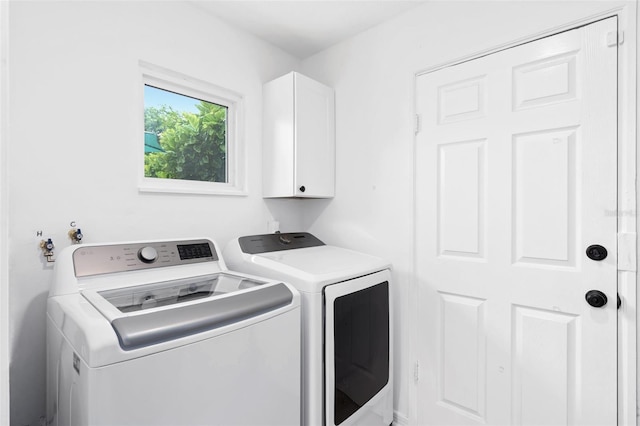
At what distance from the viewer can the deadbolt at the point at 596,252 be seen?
1.29 m

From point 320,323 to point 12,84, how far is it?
1615 millimetres

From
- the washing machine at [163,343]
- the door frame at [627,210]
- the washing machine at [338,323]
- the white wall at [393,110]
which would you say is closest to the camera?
the washing machine at [163,343]

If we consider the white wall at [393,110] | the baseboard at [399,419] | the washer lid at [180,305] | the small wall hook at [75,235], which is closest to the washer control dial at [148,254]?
the washer lid at [180,305]

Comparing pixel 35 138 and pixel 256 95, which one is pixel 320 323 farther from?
pixel 256 95

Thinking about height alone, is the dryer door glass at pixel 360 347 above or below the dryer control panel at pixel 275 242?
below

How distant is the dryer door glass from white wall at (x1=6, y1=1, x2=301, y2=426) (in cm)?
97

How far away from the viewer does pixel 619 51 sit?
1.27 m

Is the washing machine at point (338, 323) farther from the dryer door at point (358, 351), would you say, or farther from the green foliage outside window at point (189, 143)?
the green foliage outside window at point (189, 143)

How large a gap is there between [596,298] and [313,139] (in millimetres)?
1693

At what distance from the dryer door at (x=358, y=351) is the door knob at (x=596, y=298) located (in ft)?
2.95

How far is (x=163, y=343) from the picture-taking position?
910 millimetres

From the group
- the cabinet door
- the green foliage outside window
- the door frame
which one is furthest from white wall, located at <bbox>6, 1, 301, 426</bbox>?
the door frame

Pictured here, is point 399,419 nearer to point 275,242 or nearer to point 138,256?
point 275,242

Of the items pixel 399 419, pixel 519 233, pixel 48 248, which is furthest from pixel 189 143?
pixel 399 419
